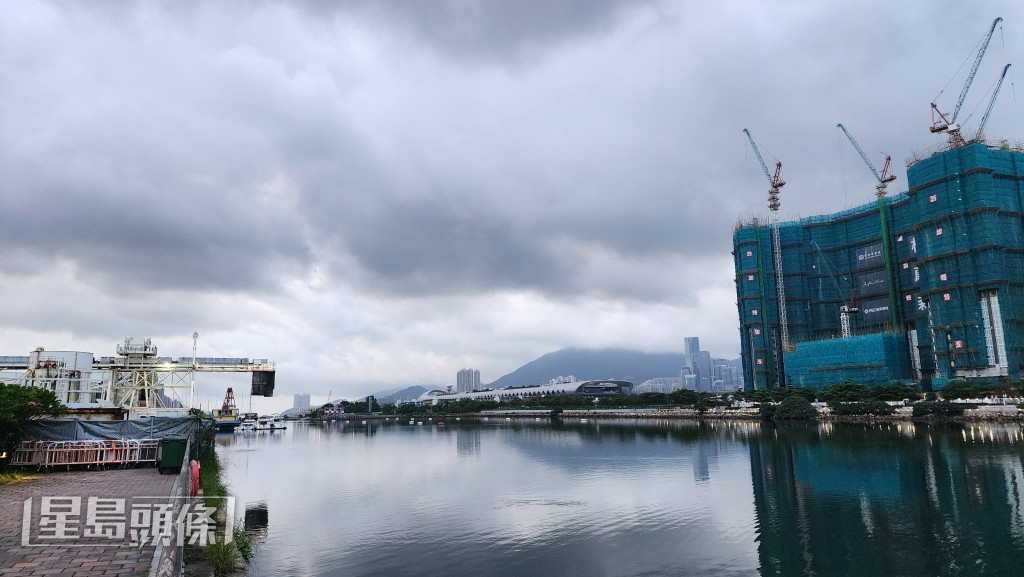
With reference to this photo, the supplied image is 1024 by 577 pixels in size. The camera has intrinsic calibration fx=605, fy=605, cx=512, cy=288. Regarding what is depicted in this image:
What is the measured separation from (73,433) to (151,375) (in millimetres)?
74464

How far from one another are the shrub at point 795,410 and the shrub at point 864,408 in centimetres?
506

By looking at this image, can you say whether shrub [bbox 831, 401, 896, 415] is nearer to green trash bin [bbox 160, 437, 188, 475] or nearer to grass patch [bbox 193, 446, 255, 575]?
grass patch [bbox 193, 446, 255, 575]

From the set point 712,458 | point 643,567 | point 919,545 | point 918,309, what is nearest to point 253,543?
point 643,567

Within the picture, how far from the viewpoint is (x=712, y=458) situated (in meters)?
71.5

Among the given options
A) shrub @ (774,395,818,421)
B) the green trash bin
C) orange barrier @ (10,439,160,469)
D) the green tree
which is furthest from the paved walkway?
shrub @ (774,395,818,421)

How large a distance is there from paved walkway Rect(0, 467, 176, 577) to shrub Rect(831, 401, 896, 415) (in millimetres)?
122961

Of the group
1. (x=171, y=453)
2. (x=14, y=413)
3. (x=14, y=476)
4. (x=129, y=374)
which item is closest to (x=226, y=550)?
(x=171, y=453)

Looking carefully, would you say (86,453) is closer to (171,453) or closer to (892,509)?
(171,453)

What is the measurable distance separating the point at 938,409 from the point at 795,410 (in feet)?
85.8

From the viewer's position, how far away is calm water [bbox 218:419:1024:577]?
29.4 meters

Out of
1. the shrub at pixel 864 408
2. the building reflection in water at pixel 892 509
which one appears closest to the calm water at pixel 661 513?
the building reflection in water at pixel 892 509

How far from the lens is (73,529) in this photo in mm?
22641

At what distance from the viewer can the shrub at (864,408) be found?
117 m

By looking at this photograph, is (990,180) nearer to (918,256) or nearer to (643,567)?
(918,256)
